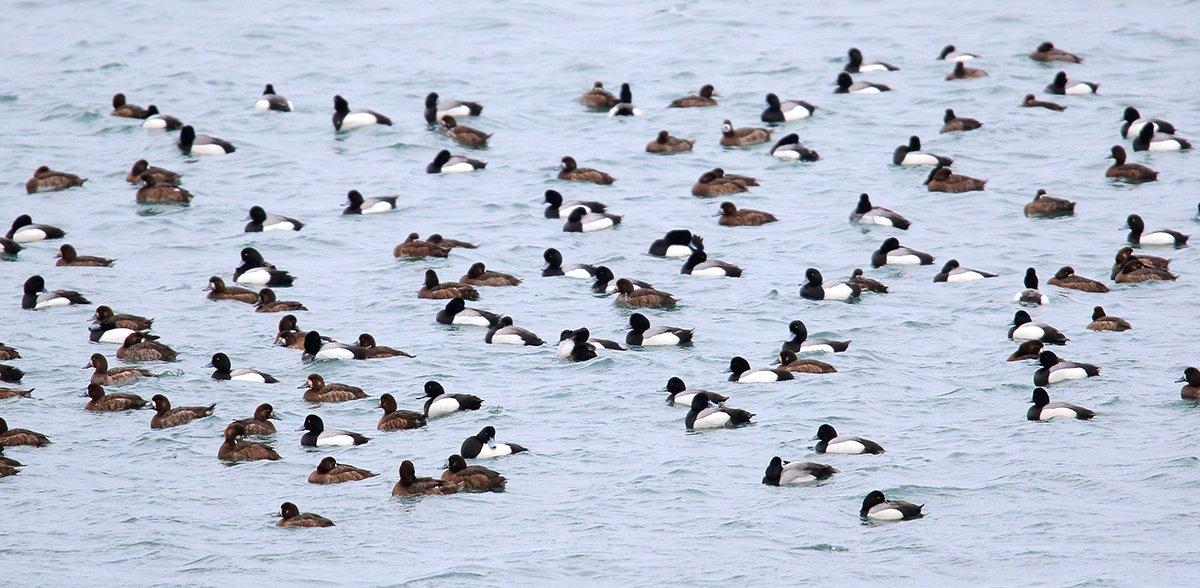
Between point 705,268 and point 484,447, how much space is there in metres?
8.76

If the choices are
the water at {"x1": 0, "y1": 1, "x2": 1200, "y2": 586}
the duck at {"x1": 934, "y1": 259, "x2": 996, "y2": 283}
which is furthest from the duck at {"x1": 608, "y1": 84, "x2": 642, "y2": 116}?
the duck at {"x1": 934, "y1": 259, "x2": 996, "y2": 283}

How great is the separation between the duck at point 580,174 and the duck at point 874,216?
17.7 ft

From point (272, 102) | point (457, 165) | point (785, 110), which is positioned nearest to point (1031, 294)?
point (785, 110)

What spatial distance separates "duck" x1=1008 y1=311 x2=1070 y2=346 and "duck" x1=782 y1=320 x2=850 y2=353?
7.96 feet

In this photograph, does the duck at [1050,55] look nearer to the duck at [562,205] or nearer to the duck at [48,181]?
the duck at [562,205]

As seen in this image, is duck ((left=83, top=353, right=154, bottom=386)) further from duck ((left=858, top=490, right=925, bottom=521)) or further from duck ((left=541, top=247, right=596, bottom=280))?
duck ((left=858, top=490, right=925, bottom=521))

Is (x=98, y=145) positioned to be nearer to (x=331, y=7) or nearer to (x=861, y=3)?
(x=331, y=7)

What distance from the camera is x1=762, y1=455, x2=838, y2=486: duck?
59.8 ft

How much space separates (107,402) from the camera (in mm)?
21062

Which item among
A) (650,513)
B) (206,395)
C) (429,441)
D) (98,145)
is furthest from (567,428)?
(98,145)

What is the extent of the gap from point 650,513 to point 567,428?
9.86 feet

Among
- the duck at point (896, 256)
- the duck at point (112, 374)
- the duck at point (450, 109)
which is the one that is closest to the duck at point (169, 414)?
the duck at point (112, 374)

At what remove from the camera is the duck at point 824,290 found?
25.7 meters

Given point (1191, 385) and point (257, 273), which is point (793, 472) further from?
point (257, 273)
